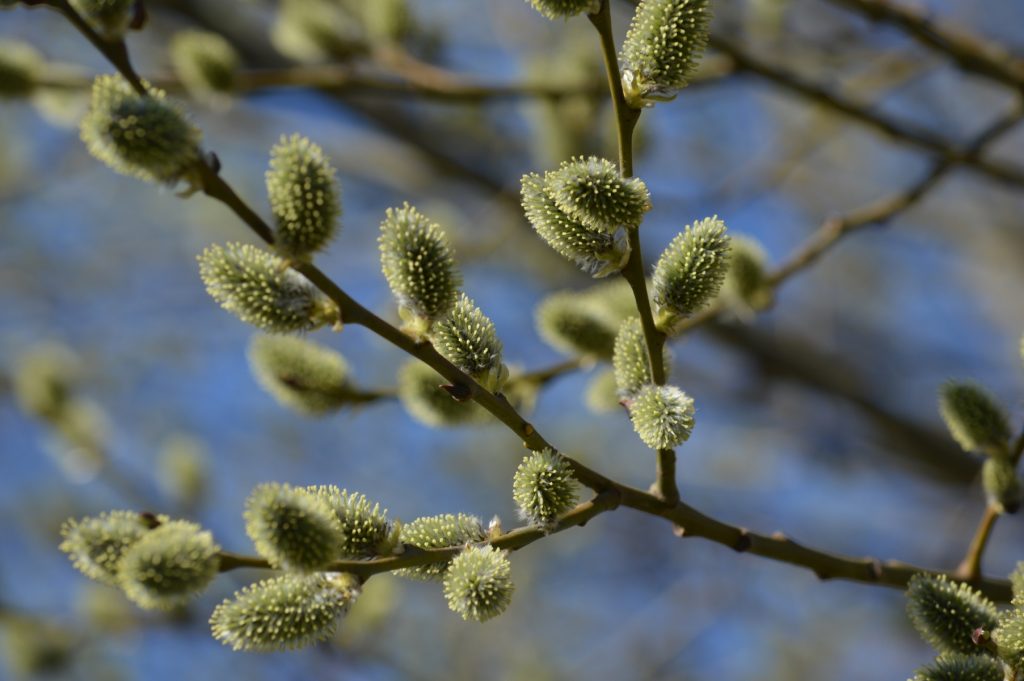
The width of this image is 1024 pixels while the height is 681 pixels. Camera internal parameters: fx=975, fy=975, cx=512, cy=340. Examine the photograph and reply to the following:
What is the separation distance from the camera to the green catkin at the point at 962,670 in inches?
50.9

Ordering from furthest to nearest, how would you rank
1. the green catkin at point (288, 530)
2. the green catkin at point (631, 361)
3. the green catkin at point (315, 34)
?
the green catkin at point (315, 34), the green catkin at point (631, 361), the green catkin at point (288, 530)

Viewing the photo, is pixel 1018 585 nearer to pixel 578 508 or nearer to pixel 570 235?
pixel 578 508

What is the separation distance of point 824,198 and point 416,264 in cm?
567

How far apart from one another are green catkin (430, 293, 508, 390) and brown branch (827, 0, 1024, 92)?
1.66 metres

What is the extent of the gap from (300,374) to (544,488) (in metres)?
0.77

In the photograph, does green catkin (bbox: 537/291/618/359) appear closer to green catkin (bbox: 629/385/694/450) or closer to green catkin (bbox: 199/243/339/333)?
green catkin (bbox: 629/385/694/450)

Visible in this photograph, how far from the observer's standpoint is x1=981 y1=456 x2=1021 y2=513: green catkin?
169cm

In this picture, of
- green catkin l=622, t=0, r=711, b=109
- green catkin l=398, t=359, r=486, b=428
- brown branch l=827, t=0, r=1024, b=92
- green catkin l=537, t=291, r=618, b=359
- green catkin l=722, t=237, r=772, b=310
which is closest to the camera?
green catkin l=622, t=0, r=711, b=109

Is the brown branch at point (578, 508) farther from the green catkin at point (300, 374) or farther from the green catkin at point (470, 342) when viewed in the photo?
the green catkin at point (300, 374)

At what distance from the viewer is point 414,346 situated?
128cm

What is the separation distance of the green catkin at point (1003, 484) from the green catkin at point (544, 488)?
0.84 m

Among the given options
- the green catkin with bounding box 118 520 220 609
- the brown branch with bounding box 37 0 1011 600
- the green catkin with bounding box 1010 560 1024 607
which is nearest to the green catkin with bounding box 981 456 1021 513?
the brown branch with bounding box 37 0 1011 600

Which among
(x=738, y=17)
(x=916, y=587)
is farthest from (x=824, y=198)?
(x=916, y=587)

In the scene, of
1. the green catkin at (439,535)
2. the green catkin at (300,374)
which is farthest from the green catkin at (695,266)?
the green catkin at (300,374)
